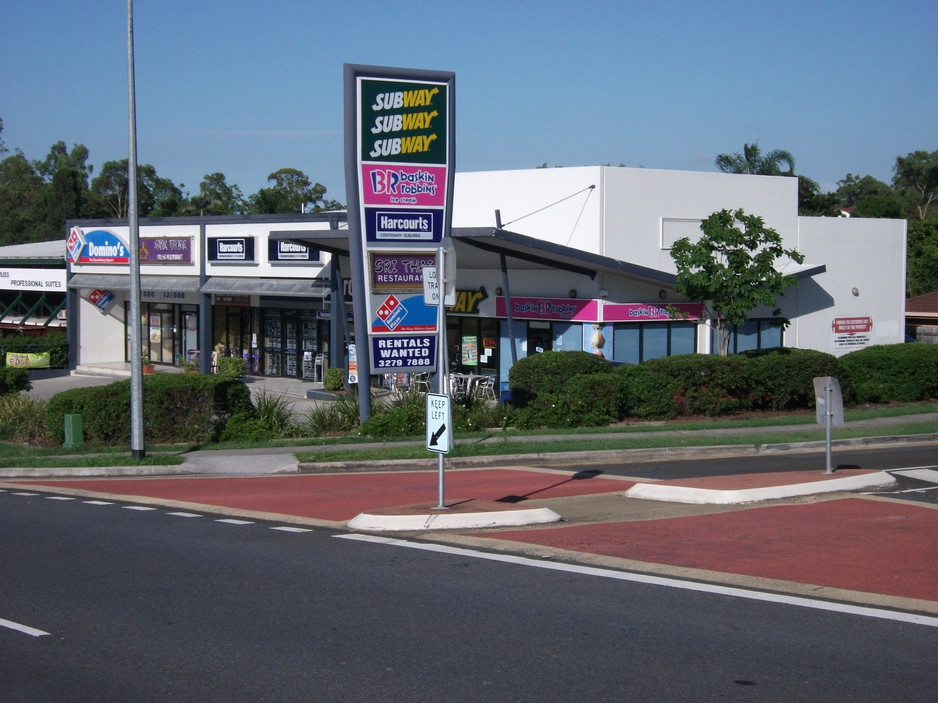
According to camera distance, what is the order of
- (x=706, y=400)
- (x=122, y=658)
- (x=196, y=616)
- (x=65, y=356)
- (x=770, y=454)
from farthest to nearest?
1. (x=65, y=356)
2. (x=706, y=400)
3. (x=770, y=454)
4. (x=196, y=616)
5. (x=122, y=658)

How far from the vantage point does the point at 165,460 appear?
19.8 meters

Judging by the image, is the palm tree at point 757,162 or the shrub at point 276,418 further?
the palm tree at point 757,162

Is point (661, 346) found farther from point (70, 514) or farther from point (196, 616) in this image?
point (196, 616)

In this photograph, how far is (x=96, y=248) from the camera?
42969 mm

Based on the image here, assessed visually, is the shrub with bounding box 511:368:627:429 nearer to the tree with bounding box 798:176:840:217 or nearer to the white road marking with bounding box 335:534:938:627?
the white road marking with bounding box 335:534:938:627

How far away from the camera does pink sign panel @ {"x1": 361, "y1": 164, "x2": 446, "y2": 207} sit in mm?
20688

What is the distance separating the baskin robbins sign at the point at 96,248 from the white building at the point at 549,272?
1.80 feet

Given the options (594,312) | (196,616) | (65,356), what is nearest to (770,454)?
(594,312)

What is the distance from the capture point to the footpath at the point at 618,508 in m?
9.88

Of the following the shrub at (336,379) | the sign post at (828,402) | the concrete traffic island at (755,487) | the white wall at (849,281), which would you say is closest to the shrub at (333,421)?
the shrub at (336,379)

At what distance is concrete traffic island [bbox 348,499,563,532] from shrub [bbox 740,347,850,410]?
44.1ft

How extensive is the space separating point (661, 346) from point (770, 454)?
10.3 m

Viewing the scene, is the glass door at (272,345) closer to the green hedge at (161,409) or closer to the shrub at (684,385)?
the green hedge at (161,409)

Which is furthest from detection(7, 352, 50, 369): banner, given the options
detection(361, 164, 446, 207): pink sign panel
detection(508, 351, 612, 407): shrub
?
detection(361, 164, 446, 207): pink sign panel
